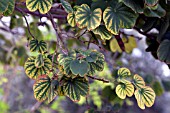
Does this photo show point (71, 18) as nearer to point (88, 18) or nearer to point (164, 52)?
point (88, 18)

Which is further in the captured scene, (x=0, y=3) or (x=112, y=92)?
(x=112, y=92)

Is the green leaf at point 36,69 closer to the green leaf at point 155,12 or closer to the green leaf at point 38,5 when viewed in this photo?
the green leaf at point 38,5

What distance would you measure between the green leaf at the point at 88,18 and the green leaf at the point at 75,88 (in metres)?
0.12

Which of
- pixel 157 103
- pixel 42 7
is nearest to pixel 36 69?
pixel 42 7

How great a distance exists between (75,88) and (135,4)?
0.25 metres

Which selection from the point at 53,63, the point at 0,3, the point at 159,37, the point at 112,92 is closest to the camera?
the point at 0,3

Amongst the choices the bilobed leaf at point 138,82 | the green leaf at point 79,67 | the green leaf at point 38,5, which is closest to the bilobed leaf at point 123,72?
the bilobed leaf at point 138,82

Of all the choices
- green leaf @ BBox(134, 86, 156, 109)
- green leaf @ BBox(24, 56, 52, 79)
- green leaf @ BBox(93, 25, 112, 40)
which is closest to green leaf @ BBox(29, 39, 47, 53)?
green leaf @ BBox(24, 56, 52, 79)

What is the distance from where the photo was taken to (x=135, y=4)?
0.71 meters

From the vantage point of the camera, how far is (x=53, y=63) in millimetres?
711

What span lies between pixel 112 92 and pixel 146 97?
588 millimetres

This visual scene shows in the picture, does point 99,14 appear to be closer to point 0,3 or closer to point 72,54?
point 72,54

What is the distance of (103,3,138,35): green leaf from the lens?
68 centimetres

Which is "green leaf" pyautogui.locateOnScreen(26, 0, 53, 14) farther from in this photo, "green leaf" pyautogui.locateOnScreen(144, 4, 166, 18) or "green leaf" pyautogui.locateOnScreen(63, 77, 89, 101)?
"green leaf" pyautogui.locateOnScreen(144, 4, 166, 18)
